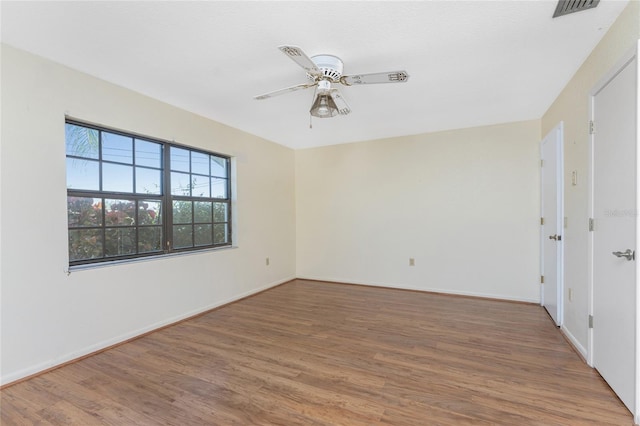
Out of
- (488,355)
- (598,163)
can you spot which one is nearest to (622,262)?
(598,163)

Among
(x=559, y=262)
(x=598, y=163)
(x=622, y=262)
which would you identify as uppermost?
(x=598, y=163)

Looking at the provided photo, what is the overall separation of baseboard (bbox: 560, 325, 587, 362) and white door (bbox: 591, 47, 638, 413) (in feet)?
0.65

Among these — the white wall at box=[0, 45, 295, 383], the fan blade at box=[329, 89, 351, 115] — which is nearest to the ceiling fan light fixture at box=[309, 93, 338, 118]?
the fan blade at box=[329, 89, 351, 115]

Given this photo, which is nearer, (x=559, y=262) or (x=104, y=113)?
(x=104, y=113)

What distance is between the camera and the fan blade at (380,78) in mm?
1997

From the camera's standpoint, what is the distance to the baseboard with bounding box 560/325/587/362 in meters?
2.36

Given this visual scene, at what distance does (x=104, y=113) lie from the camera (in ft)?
8.86

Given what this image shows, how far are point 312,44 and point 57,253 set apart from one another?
264cm

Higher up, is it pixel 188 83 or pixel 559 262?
pixel 188 83

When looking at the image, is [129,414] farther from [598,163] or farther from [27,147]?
[598,163]

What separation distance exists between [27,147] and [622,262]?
13.9 feet

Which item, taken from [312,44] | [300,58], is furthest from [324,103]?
[300,58]

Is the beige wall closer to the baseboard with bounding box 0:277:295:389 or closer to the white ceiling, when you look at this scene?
the white ceiling

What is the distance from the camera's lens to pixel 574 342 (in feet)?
8.40
